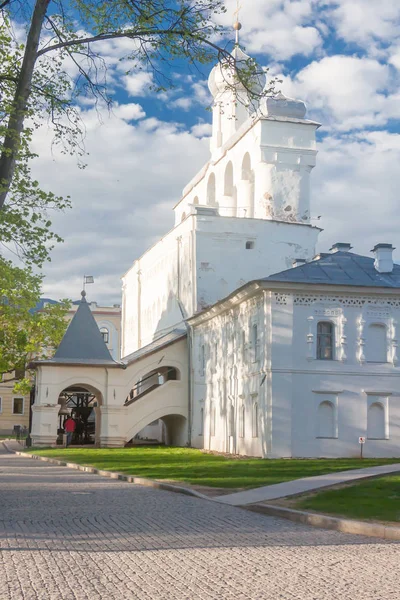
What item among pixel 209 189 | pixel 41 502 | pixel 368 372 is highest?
pixel 209 189

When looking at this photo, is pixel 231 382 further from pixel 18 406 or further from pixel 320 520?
pixel 18 406

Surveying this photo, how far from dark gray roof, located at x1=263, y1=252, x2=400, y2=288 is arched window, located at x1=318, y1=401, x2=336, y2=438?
438 centimetres

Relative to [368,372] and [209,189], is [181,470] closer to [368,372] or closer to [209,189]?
[368,372]

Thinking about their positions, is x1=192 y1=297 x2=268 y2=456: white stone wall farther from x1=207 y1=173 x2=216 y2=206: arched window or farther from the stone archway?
x1=207 y1=173 x2=216 y2=206: arched window

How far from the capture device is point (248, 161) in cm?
4866

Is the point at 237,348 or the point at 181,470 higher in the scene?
the point at 237,348

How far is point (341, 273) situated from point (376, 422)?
5629mm

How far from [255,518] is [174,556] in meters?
3.84

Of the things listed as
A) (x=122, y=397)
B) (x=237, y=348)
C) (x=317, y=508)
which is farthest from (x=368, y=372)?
(x=317, y=508)

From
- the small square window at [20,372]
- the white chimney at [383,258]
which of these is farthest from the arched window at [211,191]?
the white chimney at [383,258]

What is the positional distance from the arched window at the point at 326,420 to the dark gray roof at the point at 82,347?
13.6 metres

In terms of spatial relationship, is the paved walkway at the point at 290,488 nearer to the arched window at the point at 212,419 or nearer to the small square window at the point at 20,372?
the arched window at the point at 212,419

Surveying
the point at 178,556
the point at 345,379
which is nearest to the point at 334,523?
the point at 178,556

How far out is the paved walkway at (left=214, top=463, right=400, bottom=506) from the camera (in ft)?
47.4
